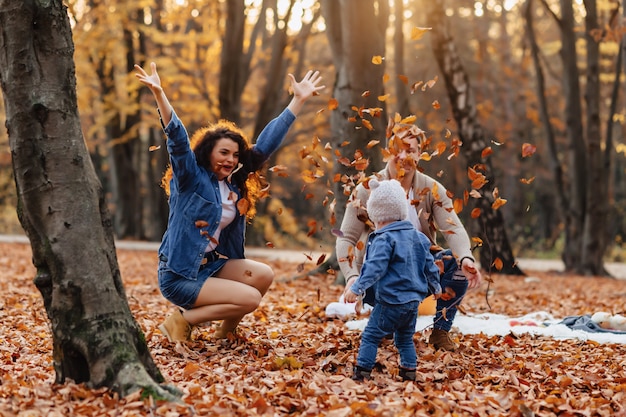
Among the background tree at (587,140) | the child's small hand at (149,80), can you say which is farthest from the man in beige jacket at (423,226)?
the background tree at (587,140)

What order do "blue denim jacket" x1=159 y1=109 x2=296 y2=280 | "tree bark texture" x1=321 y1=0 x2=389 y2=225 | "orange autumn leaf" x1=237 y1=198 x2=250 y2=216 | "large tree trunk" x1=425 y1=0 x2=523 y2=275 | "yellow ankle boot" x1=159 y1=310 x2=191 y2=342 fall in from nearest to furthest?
1. "blue denim jacket" x1=159 y1=109 x2=296 y2=280
2. "orange autumn leaf" x1=237 y1=198 x2=250 y2=216
3. "yellow ankle boot" x1=159 y1=310 x2=191 y2=342
4. "tree bark texture" x1=321 y1=0 x2=389 y2=225
5. "large tree trunk" x1=425 y1=0 x2=523 y2=275

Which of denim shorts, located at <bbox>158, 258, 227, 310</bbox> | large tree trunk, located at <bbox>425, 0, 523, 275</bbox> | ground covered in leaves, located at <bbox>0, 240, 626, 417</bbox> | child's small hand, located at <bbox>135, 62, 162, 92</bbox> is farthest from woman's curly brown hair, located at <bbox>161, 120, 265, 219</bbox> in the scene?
large tree trunk, located at <bbox>425, 0, 523, 275</bbox>

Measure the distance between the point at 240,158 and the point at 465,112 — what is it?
7.81 metres

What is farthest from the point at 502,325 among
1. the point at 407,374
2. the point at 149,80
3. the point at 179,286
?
the point at 149,80

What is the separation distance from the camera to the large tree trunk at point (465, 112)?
479 inches

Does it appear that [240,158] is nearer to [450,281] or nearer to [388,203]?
[388,203]

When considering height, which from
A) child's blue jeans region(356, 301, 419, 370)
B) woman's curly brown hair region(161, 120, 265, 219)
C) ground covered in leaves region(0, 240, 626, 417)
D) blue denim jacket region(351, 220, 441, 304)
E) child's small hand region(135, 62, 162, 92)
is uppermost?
child's small hand region(135, 62, 162, 92)

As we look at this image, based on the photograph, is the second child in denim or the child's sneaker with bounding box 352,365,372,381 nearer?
the second child in denim

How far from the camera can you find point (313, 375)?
171 inches

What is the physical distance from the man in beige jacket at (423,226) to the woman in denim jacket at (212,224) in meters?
0.70

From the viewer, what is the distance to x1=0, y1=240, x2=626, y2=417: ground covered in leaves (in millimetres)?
3633

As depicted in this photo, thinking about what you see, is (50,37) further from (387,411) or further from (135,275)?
(135,275)

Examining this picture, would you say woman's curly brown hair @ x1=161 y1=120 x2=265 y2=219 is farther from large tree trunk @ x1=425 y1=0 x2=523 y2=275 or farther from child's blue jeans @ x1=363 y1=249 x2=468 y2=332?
large tree trunk @ x1=425 y1=0 x2=523 y2=275

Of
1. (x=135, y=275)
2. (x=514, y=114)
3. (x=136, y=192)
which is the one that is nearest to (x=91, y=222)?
(x=135, y=275)
